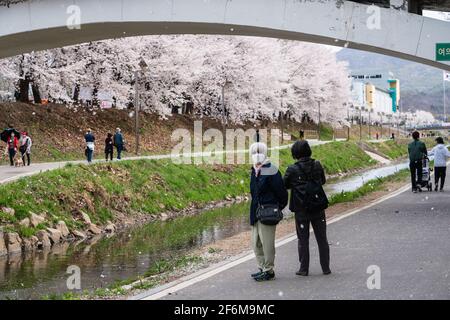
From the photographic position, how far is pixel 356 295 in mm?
7430

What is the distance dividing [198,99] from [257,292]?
137 ft

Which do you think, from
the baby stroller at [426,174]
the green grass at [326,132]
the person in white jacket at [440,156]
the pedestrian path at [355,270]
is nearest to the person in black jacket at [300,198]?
the pedestrian path at [355,270]

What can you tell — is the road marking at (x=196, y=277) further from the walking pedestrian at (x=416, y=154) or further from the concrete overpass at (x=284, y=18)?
the walking pedestrian at (x=416, y=154)

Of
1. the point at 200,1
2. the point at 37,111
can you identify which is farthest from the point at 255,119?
the point at 200,1

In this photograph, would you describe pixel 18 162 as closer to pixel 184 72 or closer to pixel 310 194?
pixel 184 72

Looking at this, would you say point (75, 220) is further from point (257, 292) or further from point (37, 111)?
point (37, 111)

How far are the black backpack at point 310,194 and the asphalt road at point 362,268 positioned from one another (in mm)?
928

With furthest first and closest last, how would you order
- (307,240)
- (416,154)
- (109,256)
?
(416,154), (109,256), (307,240)

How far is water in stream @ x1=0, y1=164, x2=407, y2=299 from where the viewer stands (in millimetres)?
12164

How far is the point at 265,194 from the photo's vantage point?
841 centimetres

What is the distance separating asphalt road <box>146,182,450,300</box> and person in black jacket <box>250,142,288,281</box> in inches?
10.4

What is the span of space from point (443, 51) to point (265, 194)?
10.00 meters

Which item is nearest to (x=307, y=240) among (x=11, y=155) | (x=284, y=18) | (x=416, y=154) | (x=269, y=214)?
(x=269, y=214)

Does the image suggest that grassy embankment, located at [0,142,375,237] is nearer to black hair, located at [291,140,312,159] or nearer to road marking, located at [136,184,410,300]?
road marking, located at [136,184,410,300]
